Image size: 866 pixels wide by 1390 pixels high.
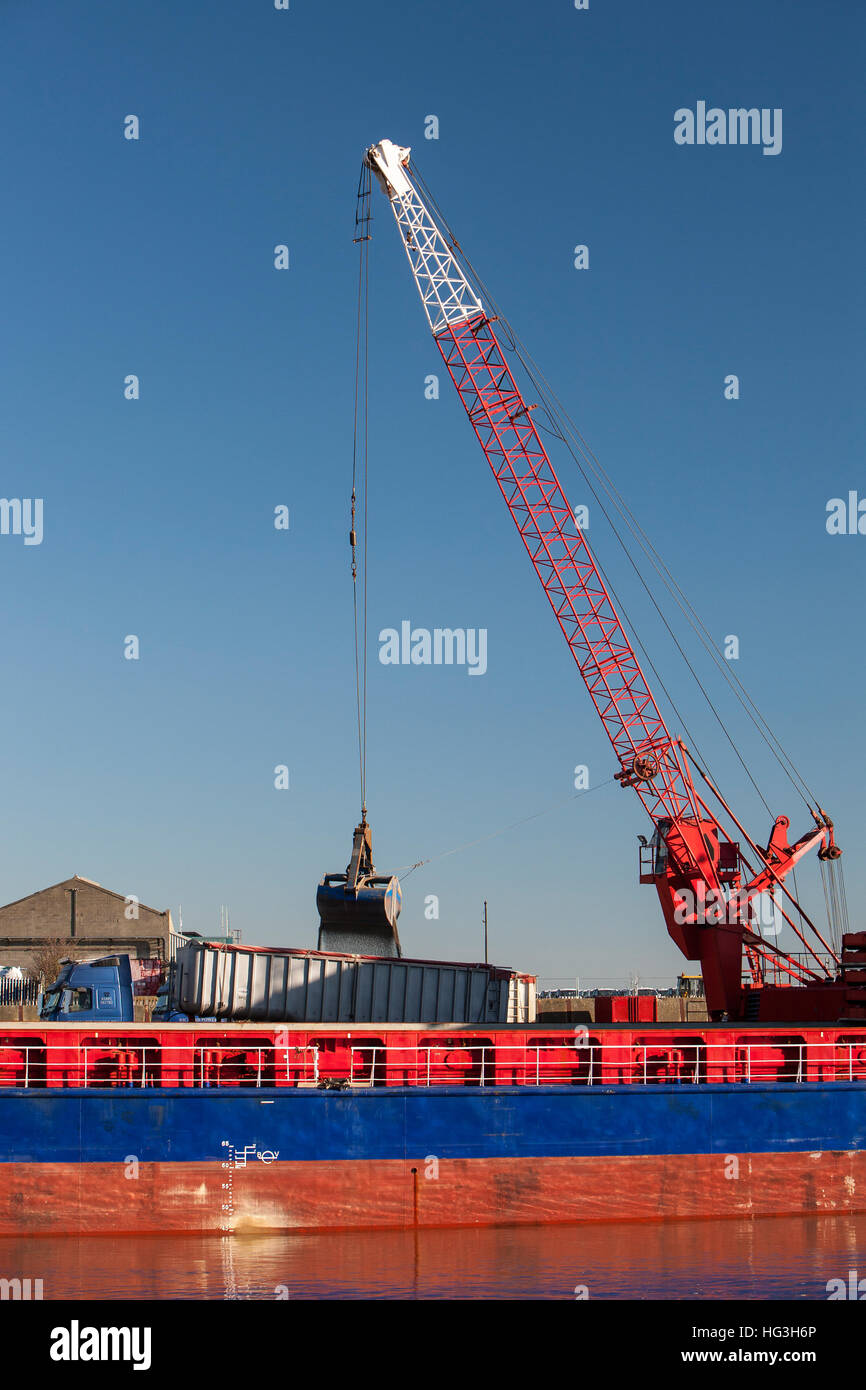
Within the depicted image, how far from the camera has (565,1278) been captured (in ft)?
76.2

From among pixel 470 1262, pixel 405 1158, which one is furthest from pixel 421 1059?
pixel 470 1262

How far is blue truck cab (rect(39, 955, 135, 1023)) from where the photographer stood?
108ft

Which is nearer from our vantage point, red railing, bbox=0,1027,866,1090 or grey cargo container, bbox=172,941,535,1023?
red railing, bbox=0,1027,866,1090

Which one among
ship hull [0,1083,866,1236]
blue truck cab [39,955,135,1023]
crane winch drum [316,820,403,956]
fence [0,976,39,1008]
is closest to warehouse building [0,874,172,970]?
fence [0,976,39,1008]

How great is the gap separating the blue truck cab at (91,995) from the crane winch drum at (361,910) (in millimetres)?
10228

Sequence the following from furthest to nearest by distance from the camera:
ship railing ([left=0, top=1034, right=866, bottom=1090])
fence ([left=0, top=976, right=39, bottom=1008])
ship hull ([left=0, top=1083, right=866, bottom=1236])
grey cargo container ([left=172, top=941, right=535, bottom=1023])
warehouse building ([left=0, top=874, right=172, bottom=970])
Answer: warehouse building ([left=0, top=874, right=172, bottom=970]), fence ([left=0, top=976, right=39, bottom=1008]), grey cargo container ([left=172, top=941, right=535, bottom=1023]), ship railing ([left=0, top=1034, right=866, bottom=1090]), ship hull ([left=0, top=1083, right=866, bottom=1236])

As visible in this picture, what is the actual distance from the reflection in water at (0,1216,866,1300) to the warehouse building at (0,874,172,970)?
63.1 meters

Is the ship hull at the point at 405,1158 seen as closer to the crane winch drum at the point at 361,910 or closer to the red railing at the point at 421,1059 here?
the red railing at the point at 421,1059

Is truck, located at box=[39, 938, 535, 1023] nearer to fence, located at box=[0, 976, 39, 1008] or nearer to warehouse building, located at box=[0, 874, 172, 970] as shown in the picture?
fence, located at box=[0, 976, 39, 1008]

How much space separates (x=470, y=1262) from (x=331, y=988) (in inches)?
581

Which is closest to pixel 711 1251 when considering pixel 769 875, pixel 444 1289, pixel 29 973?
pixel 444 1289

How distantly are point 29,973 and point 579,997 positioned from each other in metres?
39.0

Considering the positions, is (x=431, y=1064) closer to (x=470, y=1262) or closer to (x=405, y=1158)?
(x=405, y=1158)
